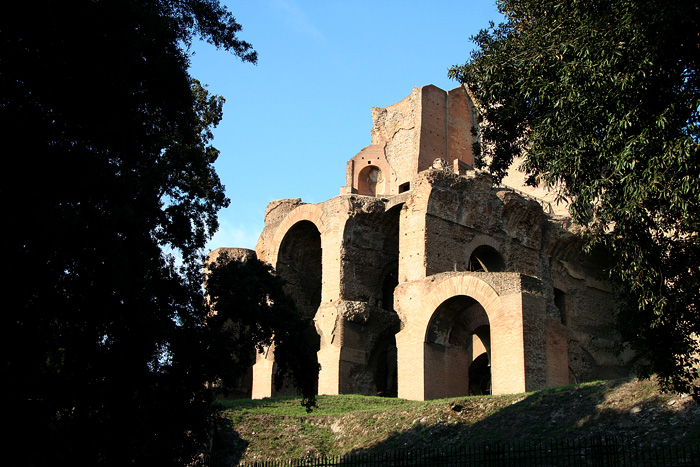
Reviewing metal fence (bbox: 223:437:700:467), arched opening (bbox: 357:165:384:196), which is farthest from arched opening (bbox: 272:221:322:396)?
metal fence (bbox: 223:437:700:467)

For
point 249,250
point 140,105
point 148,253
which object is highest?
point 249,250

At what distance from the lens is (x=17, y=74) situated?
9.53m

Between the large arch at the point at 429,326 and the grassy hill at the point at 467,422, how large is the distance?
114 inches

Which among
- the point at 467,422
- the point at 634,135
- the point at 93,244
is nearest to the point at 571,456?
the point at 467,422

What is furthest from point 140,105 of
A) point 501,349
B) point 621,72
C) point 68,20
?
point 501,349

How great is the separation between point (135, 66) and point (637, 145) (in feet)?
21.7

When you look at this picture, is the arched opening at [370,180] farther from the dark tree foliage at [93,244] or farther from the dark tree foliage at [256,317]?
the dark tree foliage at [93,244]

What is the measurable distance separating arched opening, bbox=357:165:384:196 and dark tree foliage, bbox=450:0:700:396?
2471cm

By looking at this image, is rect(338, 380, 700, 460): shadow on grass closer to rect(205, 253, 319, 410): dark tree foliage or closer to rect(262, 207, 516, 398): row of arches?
rect(205, 253, 319, 410): dark tree foliage

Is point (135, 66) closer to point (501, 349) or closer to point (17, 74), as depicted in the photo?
point (17, 74)

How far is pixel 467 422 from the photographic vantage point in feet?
50.7

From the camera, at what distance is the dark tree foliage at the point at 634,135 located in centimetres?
967

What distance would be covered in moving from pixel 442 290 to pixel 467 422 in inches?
306

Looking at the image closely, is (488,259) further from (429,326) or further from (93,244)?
(93,244)
